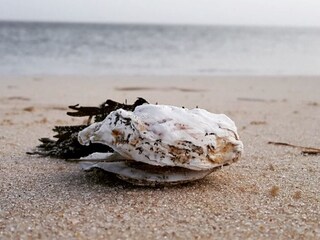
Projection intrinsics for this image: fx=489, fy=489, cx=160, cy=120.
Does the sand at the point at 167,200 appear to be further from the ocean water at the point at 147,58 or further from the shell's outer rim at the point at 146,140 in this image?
the ocean water at the point at 147,58

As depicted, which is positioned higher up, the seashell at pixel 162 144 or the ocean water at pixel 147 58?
the seashell at pixel 162 144

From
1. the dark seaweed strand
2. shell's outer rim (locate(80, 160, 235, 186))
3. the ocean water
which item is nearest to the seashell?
shell's outer rim (locate(80, 160, 235, 186))

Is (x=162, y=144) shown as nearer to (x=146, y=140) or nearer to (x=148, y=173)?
(x=146, y=140)

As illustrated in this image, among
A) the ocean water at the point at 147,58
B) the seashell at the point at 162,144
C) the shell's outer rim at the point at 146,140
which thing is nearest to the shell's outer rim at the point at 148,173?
the seashell at the point at 162,144

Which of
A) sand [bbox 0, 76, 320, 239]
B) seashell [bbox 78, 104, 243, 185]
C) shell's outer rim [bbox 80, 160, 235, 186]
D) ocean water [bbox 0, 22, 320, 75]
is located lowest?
ocean water [bbox 0, 22, 320, 75]

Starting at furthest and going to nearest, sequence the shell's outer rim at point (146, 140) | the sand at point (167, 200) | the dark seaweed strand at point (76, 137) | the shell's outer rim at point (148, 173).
A: the dark seaweed strand at point (76, 137) → the shell's outer rim at point (148, 173) → the shell's outer rim at point (146, 140) → the sand at point (167, 200)

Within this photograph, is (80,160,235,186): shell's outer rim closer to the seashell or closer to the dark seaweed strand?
the seashell

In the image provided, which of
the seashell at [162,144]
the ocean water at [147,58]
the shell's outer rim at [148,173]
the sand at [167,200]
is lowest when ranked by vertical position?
the ocean water at [147,58]

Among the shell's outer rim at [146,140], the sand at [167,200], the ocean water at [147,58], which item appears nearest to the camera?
the sand at [167,200]
